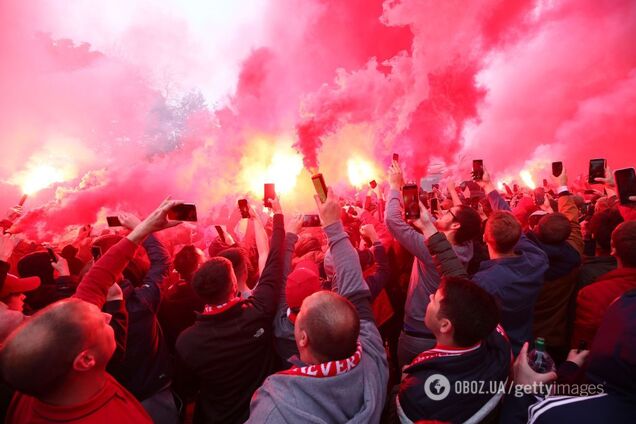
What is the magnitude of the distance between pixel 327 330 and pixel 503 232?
1833 mm

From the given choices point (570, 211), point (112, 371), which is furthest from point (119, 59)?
point (570, 211)

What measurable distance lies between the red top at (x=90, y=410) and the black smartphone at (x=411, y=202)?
2248mm

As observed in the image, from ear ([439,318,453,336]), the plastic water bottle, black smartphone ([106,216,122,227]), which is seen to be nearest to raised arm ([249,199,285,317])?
ear ([439,318,453,336])

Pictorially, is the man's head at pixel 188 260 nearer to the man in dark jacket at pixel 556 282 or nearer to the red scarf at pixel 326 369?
the red scarf at pixel 326 369

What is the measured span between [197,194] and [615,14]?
16.9 m

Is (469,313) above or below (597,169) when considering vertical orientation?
below

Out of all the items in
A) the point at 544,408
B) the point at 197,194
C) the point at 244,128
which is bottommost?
the point at 544,408

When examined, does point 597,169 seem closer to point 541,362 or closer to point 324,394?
point 541,362

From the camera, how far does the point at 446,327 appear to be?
1779 mm

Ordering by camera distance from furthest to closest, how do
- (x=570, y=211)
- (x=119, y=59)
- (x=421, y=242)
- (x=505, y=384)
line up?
(x=119, y=59) < (x=570, y=211) < (x=421, y=242) < (x=505, y=384)

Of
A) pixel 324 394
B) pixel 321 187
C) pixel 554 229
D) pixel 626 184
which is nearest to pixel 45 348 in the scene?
pixel 324 394

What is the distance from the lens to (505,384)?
1.75 m

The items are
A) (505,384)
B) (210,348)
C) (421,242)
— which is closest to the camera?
(505,384)

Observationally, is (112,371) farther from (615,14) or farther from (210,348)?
(615,14)
